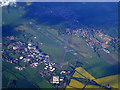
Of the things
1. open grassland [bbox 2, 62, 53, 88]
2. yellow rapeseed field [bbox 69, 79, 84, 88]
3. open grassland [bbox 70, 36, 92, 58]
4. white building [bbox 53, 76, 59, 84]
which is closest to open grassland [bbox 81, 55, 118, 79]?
open grassland [bbox 70, 36, 92, 58]

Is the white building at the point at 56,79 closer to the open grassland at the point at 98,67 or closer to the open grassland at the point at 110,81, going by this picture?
the open grassland at the point at 98,67

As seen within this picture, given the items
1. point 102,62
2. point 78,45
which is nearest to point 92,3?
point 78,45

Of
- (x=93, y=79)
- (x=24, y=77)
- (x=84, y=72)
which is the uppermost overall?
(x=84, y=72)

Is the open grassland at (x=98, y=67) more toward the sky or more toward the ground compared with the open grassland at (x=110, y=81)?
more toward the sky

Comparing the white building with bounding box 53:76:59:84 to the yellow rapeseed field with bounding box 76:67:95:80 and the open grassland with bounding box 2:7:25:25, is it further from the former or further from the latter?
the open grassland with bounding box 2:7:25:25

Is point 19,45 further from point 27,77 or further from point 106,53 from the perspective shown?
point 106,53

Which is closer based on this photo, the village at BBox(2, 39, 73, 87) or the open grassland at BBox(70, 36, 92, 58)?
the village at BBox(2, 39, 73, 87)

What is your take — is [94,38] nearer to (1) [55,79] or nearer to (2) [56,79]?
(2) [56,79]

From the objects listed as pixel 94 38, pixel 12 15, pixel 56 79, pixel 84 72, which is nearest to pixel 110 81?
pixel 84 72

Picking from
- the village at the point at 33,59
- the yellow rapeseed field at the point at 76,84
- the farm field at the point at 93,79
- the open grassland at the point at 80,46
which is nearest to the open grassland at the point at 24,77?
the village at the point at 33,59
